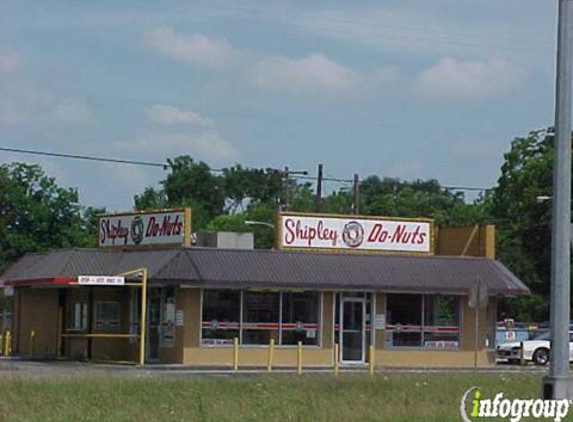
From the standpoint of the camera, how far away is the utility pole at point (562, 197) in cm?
1936

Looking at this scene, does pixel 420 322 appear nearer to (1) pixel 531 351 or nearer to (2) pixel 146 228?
(1) pixel 531 351

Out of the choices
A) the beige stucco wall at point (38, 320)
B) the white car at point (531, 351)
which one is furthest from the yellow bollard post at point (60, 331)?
the white car at point (531, 351)

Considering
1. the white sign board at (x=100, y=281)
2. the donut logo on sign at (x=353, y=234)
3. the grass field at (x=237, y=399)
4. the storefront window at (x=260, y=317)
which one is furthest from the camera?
the donut logo on sign at (x=353, y=234)

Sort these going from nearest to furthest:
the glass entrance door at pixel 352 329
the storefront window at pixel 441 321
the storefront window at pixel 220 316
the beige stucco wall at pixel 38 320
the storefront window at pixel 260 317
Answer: the storefront window at pixel 220 316 < the storefront window at pixel 260 317 < the glass entrance door at pixel 352 329 < the storefront window at pixel 441 321 < the beige stucco wall at pixel 38 320

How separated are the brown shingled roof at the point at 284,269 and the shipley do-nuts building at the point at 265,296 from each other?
48 mm

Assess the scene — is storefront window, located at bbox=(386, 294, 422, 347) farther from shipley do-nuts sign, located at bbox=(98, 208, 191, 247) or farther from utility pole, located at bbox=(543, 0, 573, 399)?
utility pole, located at bbox=(543, 0, 573, 399)

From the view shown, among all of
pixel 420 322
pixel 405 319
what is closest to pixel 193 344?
pixel 405 319

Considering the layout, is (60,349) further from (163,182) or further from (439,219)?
(163,182)

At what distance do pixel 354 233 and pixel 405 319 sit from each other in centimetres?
357

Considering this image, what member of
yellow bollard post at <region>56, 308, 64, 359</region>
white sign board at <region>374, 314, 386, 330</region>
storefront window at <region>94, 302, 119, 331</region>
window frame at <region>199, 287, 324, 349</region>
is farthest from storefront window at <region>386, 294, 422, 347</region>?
yellow bollard post at <region>56, 308, 64, 359</region>

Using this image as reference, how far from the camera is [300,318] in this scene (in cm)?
4588

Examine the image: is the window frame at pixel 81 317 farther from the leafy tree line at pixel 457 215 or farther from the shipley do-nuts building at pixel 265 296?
the leafy tree line at pixel 457 215

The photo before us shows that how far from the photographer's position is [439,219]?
380ft

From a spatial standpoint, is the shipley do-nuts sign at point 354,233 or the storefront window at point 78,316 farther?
the storefront window at point 78,316
